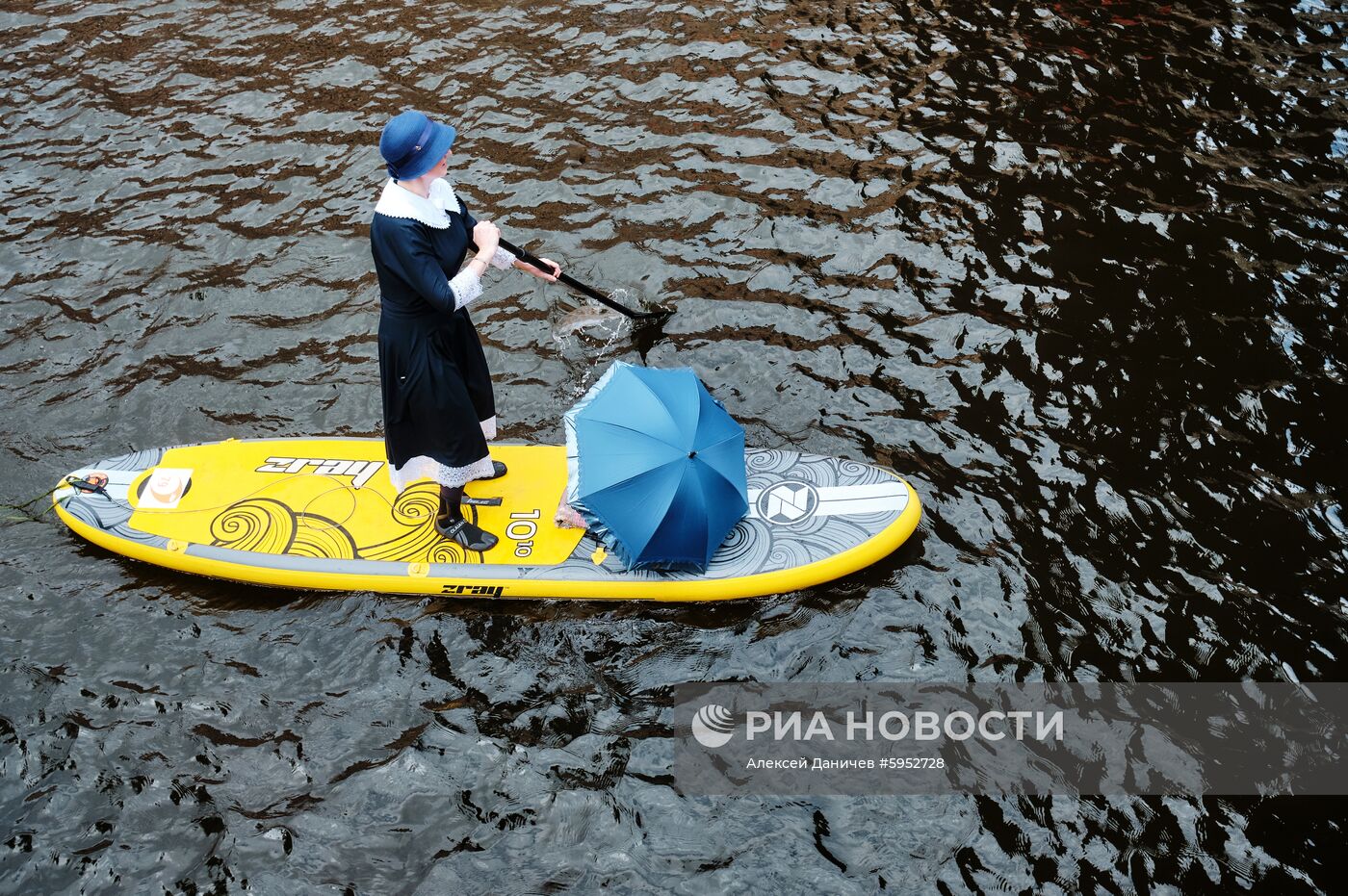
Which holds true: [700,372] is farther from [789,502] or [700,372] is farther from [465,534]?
[465,534]

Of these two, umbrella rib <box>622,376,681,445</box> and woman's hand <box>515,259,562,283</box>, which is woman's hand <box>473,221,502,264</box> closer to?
woman's hand <box>515,259,562,283</box>

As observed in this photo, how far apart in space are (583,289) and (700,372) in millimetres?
1335

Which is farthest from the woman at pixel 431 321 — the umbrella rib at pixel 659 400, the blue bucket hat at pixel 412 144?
the umbrella rib at pixel 659 400

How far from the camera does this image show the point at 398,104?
10.8 m

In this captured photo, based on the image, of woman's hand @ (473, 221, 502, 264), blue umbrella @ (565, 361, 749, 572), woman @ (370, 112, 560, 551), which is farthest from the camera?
blue umbrella @ (565, 361, 749, 572)

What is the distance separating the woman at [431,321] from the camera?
5305 millimetres

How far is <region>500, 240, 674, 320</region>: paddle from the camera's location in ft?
20.7

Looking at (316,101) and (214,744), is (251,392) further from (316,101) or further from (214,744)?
(316,101)

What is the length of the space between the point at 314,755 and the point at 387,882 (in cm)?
96

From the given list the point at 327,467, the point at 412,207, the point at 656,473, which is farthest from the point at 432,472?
the point at 412,207

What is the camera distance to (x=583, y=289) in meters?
7.26

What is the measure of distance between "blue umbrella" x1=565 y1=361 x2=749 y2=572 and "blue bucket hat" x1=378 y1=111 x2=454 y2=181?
6.04ft

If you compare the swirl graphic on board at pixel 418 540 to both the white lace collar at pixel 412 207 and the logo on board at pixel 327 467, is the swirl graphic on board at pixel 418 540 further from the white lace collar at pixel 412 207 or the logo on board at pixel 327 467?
the white lace collar at pixel 412 207

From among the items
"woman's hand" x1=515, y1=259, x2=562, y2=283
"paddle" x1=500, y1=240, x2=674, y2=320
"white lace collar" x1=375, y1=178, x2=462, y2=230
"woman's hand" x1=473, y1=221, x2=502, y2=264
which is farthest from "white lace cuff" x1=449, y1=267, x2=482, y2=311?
"woman's hand" x1=515, y1=259, x2=562, y2=283
